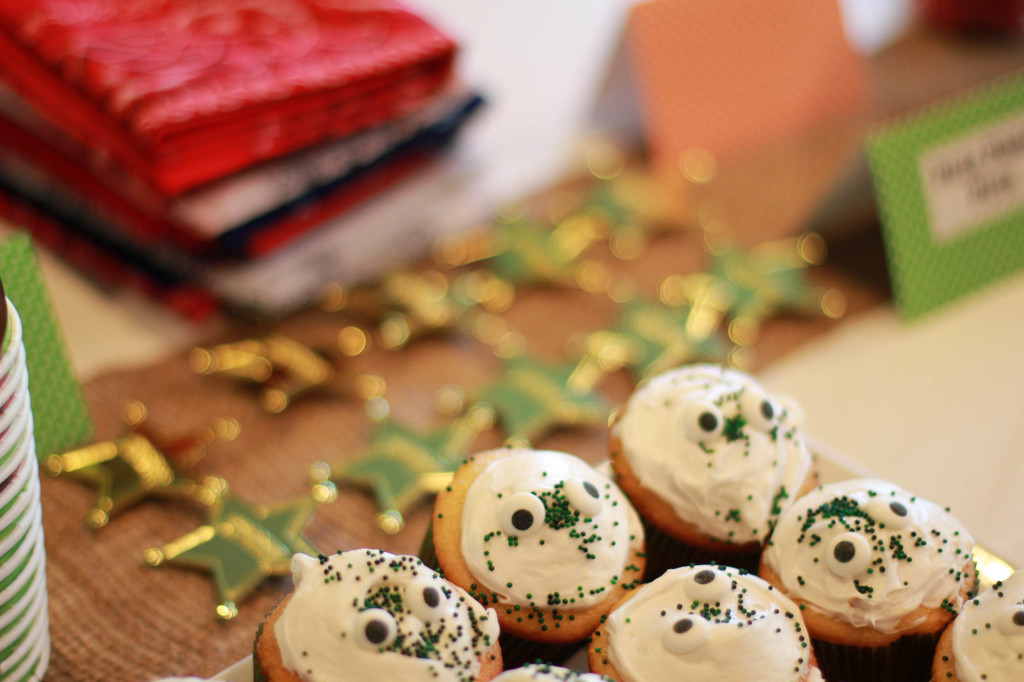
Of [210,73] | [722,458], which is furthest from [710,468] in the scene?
[210,73]

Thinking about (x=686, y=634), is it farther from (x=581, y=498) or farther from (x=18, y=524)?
(x=18, y=524)

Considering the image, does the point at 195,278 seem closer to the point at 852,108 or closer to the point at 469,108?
the point at 469,108

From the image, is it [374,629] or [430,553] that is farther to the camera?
[430,553]

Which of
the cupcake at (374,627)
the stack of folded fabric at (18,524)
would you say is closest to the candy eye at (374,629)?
the cupcake at (374,627)

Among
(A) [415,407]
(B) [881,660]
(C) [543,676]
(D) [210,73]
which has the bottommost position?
(A) [415,407]

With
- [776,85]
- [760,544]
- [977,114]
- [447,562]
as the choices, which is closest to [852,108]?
[776,85]

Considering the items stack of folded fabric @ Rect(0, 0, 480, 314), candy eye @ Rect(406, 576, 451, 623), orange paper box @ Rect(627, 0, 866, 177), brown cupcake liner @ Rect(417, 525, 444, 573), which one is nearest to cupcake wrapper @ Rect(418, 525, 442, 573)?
brown cupcake liner @ Rect(417, 525, 444, 573)

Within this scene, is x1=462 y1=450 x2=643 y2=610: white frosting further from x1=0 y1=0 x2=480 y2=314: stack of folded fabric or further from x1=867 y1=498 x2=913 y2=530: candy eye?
x1=0 y1=0 x2=480 y2=314: stack of folded fabric

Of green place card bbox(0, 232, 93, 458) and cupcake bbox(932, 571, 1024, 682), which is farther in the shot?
green place card bbox(0, 232, 93, 458)

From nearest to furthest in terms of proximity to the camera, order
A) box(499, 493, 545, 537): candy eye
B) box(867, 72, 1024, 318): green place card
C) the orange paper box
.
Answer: box(499, 493, 545, 537): candy eye, box(867, 72, 1024, 318): green place card, the orange paper box
